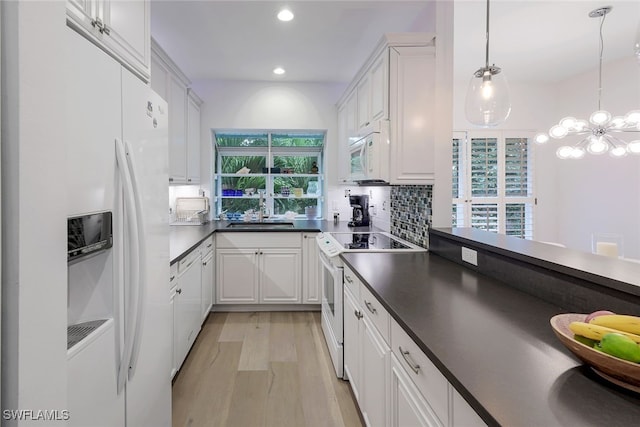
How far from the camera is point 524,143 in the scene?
5.21 m

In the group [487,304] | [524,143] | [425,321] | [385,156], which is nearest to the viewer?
[425,321]

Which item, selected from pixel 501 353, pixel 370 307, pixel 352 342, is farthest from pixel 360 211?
pixel 501 353

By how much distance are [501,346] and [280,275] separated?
9.94 ft

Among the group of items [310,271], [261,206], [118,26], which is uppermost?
[118,26]

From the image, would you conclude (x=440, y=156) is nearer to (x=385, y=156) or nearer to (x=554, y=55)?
(x=385, y=156)

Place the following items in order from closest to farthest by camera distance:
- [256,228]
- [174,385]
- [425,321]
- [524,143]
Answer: [425,321]
[174,385]
[256,228]
[524,143]

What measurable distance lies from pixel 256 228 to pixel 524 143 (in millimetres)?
4060

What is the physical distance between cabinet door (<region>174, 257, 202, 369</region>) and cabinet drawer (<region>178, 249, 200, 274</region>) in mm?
14

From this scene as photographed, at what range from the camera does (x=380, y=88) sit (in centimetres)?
266

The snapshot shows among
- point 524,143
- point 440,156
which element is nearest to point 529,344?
point 440,156

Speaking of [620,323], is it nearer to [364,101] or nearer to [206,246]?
[364,101]

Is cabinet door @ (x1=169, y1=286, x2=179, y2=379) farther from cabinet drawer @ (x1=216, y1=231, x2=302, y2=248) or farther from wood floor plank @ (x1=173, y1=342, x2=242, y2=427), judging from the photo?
cabinet drawer @ (x1=216, y1=231, x2=302, y2=248)

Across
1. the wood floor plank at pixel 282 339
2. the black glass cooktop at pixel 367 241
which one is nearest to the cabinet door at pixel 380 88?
the black glass cooktop at pixel 367 241

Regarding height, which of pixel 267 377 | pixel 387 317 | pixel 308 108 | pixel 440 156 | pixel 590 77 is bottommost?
pixel 267 377
